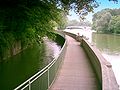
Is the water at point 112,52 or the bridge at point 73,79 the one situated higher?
the bridge at point 73,79

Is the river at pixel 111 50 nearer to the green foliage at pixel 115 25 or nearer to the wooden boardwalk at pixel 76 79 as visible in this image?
the wooden boardwalk at pixel 76 79

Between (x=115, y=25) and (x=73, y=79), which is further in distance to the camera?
(x=115, y=25)

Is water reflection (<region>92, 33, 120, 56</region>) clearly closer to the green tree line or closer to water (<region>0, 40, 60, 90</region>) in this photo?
water (<region>0, 40, 60, 90</region>)

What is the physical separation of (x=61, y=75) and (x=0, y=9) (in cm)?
755

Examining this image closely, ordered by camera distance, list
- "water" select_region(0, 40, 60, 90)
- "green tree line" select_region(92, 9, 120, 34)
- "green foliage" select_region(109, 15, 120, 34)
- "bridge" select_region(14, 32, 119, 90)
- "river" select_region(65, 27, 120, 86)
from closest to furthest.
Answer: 1. "bridge" select_region(14, 32, 119, 90)
2. "water" select_region(0, 40, 60, 90)
3. "river" select_region(65, 27, 120, 86)
4. "green foliage" select_region(109, 15, 120, 34)
5. "green tree line" select_region(92, 9, 120, 34)

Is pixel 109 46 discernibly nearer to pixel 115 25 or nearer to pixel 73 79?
pixel 73 79

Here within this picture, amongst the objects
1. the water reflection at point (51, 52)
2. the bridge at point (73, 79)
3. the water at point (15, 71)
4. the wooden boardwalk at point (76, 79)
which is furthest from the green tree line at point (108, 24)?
the bridge at point (73, 79)

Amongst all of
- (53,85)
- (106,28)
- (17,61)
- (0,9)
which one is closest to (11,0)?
(0,9)

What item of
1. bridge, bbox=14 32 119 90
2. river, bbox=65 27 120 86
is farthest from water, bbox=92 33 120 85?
bridge, bbox=14 32 119 90

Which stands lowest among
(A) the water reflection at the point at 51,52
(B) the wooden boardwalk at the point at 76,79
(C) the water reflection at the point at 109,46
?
(C) the water reflection at the point at 109,46

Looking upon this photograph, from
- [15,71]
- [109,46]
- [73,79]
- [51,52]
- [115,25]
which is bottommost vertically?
[109,46]

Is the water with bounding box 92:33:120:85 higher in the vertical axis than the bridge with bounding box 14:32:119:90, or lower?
lower

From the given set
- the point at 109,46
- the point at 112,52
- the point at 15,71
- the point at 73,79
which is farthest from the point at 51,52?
the point at 109,46

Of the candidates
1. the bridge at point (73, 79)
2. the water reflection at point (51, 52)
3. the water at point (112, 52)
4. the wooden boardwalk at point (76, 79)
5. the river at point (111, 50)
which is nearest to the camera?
the bridge at point (73, 79)
